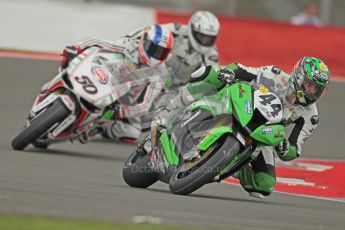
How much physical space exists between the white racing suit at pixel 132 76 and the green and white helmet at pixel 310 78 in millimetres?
3673

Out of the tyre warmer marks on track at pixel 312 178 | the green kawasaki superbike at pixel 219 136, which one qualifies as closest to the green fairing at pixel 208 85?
the green kawasaki superbike at pixel 219 136

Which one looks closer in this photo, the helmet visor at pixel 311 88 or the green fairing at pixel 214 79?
the helmet visor at pixel 311 88

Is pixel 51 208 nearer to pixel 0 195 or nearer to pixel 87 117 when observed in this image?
pixel 0 195

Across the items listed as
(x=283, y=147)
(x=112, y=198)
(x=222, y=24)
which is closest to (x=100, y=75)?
(x=283, y=147)

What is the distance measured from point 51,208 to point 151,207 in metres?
1.01

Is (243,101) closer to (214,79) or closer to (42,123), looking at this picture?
(214,79)

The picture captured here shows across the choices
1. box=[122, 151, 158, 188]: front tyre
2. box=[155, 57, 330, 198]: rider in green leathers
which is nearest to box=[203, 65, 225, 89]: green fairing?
box=[155, 57, 330, 198]: rider in green leathers

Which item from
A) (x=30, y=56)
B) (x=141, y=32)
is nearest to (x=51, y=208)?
(x=141, y=32)

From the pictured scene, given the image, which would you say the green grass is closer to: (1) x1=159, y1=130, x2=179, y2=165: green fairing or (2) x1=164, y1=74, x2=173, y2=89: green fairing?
(1) x1=159, y1=130, x2=179, y2=165: green fairing

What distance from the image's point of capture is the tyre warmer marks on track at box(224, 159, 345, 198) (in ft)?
41.8

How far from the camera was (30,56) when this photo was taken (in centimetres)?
1964

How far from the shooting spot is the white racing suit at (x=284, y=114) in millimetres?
10898

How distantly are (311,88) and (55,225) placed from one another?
12.3 feet

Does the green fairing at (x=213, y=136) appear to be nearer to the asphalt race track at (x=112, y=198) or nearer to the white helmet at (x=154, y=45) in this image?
the asphalt race track at (x=112, y=198)
